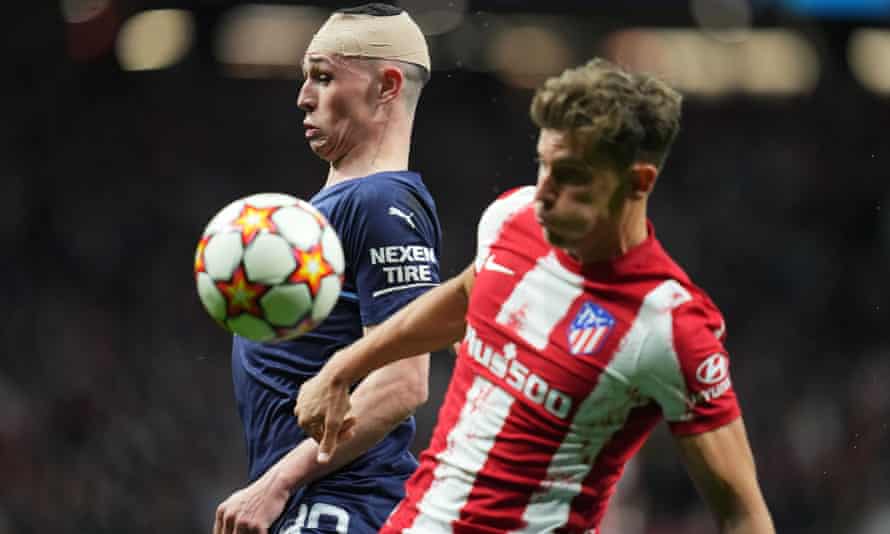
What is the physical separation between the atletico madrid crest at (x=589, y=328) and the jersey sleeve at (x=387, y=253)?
0.82m

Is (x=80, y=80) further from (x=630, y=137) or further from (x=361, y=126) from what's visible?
(x=630, y=137)

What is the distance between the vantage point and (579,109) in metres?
3.13

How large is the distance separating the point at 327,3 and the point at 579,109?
11804 mm

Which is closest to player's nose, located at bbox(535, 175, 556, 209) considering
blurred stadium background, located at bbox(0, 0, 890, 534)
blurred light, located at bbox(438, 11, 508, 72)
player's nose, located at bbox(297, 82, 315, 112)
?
player's nose, located at bbox(297, 82, 315, 112)

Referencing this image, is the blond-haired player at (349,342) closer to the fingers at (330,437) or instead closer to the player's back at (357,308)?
the player's back at (357,308)

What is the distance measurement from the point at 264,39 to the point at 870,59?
726 cm

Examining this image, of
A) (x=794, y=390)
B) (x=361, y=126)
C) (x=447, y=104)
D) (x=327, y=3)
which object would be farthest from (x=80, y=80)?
(x=361, y=126)

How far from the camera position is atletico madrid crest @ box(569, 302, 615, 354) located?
10.4 ft

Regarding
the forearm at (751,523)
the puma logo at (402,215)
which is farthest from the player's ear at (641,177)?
the puma logo at (402,215)

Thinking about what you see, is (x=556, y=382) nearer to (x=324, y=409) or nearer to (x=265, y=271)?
(x=324, y=409)

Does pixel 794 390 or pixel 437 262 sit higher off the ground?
pixel 437 262

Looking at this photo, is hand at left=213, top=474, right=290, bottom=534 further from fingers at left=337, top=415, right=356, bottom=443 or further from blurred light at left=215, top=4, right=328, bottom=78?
blurred light at left=215, top=4, right=328, bottom=78

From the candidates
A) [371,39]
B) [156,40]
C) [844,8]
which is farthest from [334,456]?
[844,8]

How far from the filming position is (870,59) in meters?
17.6
